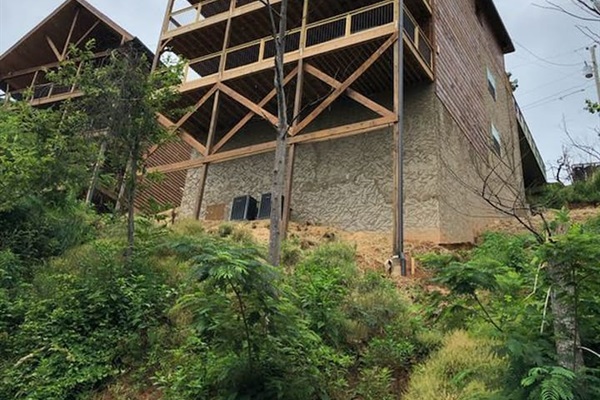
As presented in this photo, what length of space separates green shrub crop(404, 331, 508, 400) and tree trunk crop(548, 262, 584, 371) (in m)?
0.74

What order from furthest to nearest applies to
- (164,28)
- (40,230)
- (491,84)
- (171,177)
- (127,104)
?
(171,177) < (491,84) < (164,28) < (40,230) < (127,104)

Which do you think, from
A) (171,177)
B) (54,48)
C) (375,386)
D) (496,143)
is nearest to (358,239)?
(375,386)

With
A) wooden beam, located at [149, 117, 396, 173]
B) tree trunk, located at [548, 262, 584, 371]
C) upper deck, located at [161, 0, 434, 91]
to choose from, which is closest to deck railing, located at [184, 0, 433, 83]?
upper deck, located at [161, 0, 434, 91]

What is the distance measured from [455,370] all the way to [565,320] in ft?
6.44

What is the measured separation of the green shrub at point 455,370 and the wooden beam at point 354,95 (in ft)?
21.0

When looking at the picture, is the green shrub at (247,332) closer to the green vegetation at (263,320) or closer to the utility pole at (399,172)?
the green vegetation at (263,320)

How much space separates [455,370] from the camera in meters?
5.03

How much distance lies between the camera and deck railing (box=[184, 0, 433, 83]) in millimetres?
12227

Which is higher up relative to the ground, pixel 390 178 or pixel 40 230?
pixel 390 178

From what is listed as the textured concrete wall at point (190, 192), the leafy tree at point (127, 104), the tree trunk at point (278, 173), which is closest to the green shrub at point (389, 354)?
the tree trunk at point (278, 173)

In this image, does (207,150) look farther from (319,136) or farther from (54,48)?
(54,48)

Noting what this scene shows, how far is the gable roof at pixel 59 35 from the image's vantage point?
20.3m

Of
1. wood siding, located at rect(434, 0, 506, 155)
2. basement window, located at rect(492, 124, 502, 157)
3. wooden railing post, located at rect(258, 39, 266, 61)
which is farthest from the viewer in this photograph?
basement window, located at rect(492, 124, 502, 157)

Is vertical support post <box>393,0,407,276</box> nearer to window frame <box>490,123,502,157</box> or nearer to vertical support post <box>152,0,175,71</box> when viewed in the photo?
window frame <box>490,123,502,157</box>
